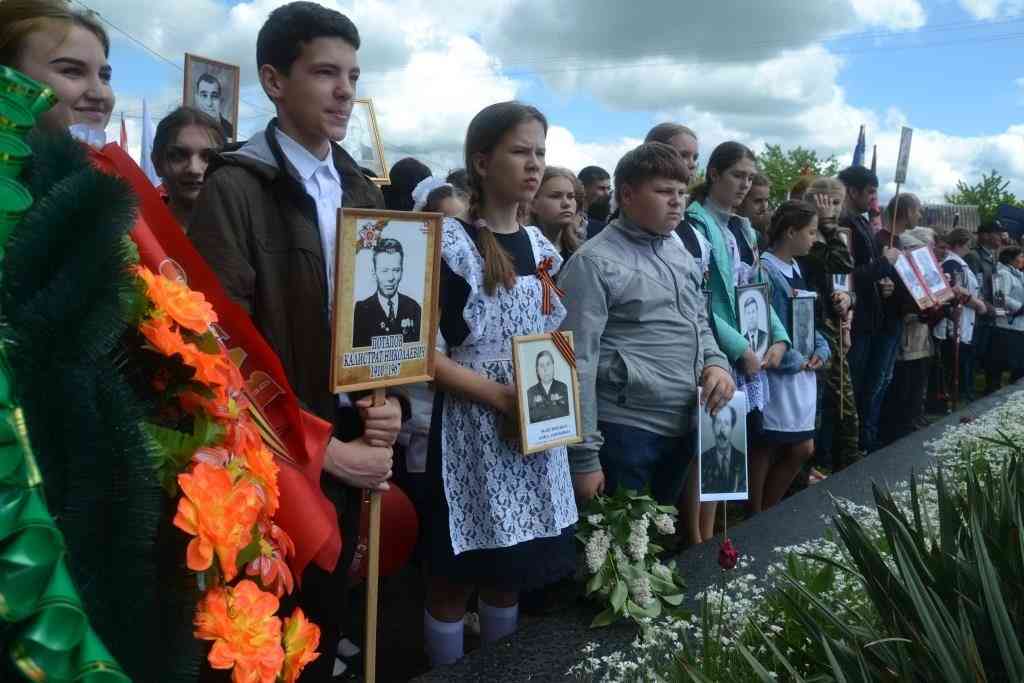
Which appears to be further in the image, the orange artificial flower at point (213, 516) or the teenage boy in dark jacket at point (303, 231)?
the teenage boy in dark jacket at point (303, 231)

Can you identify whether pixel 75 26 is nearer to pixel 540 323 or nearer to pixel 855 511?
pixel 540 323

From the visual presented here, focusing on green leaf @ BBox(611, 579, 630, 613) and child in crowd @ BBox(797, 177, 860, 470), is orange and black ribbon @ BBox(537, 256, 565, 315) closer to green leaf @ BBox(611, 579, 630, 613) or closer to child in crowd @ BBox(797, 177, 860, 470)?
green leaf @ BBox(611, 579, 630, 613)

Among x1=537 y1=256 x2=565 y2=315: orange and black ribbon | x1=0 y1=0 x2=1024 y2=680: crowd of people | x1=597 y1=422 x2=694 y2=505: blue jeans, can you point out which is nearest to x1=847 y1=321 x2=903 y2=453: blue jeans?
x1=0 y1=0 x2=1024 y2=680: crowd of people

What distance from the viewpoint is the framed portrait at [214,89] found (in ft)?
16.1

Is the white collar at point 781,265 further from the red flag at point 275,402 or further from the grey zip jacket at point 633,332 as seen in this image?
the red flag at point 275,402

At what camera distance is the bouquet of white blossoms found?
2797mm

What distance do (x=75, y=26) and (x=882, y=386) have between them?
6133 mm

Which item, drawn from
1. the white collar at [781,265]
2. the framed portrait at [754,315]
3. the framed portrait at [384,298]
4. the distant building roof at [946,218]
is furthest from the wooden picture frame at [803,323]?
the distant building roof at [946,218]

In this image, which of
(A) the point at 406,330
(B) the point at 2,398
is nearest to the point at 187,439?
(B) the point at 2,398

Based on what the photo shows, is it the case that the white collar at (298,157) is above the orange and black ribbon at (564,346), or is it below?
above

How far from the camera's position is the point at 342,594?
2285mm

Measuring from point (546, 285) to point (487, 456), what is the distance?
593 millimetres

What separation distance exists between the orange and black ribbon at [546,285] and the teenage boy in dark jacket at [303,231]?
793mm

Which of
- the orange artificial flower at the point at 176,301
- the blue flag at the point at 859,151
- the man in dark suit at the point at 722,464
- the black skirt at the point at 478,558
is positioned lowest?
the black skirt at the point at 478,558
